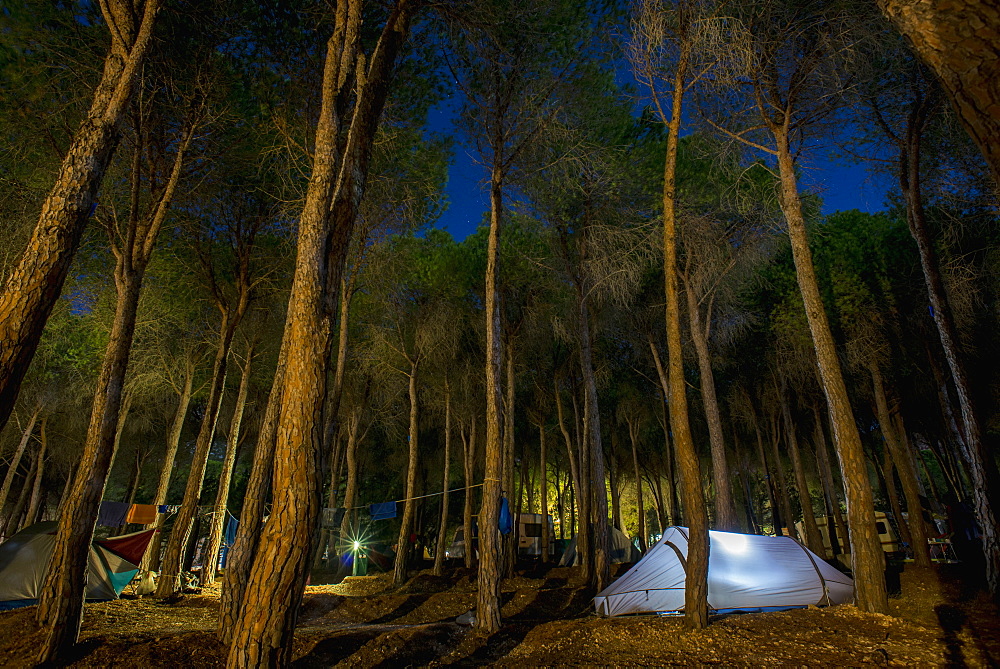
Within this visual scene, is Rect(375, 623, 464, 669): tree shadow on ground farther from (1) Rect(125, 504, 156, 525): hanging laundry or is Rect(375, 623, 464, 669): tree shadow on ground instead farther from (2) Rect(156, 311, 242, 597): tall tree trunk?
(1) Rect(125, 504, 156, 525): hanging laundry

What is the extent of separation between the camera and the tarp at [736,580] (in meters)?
7.11

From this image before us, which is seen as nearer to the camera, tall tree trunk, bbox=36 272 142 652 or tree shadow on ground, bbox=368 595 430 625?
tall tree trunk, bbox=36 272 142 652

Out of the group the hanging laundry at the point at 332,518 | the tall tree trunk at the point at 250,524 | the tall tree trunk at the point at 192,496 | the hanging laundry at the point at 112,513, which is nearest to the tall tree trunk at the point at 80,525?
the tall tree trunk at the point at 250,524

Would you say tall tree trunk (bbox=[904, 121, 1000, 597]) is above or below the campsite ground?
above

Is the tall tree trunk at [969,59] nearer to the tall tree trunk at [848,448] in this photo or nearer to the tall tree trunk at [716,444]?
the tall tree trunk at [848,448]

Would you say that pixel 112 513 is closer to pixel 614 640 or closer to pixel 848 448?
pixel 614 640

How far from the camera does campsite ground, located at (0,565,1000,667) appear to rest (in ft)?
14.2

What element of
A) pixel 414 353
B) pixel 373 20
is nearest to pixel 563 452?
pixel 414 353

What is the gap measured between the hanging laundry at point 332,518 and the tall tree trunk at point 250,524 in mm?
7386

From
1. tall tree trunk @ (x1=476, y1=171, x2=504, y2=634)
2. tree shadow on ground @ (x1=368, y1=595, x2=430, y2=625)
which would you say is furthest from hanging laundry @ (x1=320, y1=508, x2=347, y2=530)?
tall tree trunk @ (x1=476, y1=171, x2=504, y2=634)

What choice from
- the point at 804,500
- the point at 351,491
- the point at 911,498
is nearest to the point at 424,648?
the point at 351,491

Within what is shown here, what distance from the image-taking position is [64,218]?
12.0ft

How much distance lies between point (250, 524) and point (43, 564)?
491 centimetres

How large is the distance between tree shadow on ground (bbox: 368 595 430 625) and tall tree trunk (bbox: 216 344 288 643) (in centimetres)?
321
